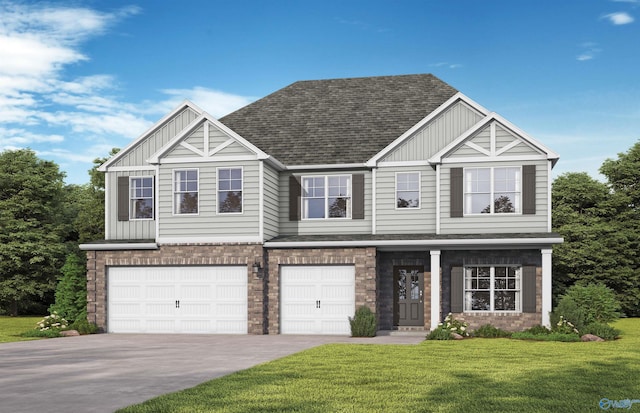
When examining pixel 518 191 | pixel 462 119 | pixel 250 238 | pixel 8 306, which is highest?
pixel 462 119

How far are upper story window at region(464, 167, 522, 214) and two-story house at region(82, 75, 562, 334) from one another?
0.04 meters

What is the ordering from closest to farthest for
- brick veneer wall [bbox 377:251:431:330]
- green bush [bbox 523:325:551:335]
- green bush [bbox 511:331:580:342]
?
green bush [bbox 511:331:580:342] → green bush [bbox 523:325:551:335] → brick veneer wall [bbox 377:251:431:330]

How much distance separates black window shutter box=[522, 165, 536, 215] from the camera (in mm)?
24422

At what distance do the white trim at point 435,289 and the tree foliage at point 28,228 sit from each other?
25.1 metres

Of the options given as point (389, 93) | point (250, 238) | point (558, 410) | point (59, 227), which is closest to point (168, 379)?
point (558, 410)

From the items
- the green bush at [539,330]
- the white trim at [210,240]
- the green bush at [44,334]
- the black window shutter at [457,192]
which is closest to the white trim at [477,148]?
the black window shutter at [457,192]

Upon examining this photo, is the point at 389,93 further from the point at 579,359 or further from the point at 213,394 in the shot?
the point at 213,394

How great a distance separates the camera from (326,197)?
26.9 meters

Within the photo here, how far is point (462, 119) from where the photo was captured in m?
26.4

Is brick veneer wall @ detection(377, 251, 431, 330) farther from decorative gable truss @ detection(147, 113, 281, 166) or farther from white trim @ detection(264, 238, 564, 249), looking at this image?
decorative gable truss @ detection(147, 113, 281, 166)

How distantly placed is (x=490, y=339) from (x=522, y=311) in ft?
7.74

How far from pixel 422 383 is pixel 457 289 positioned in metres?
12.8

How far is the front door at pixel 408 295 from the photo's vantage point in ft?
85.8

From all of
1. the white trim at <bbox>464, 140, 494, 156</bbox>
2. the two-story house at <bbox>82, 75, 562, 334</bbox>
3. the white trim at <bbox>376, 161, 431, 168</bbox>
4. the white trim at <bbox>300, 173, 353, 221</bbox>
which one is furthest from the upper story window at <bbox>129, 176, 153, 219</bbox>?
the white trim at <bbox>464, 140, 494, 156</bbox>
